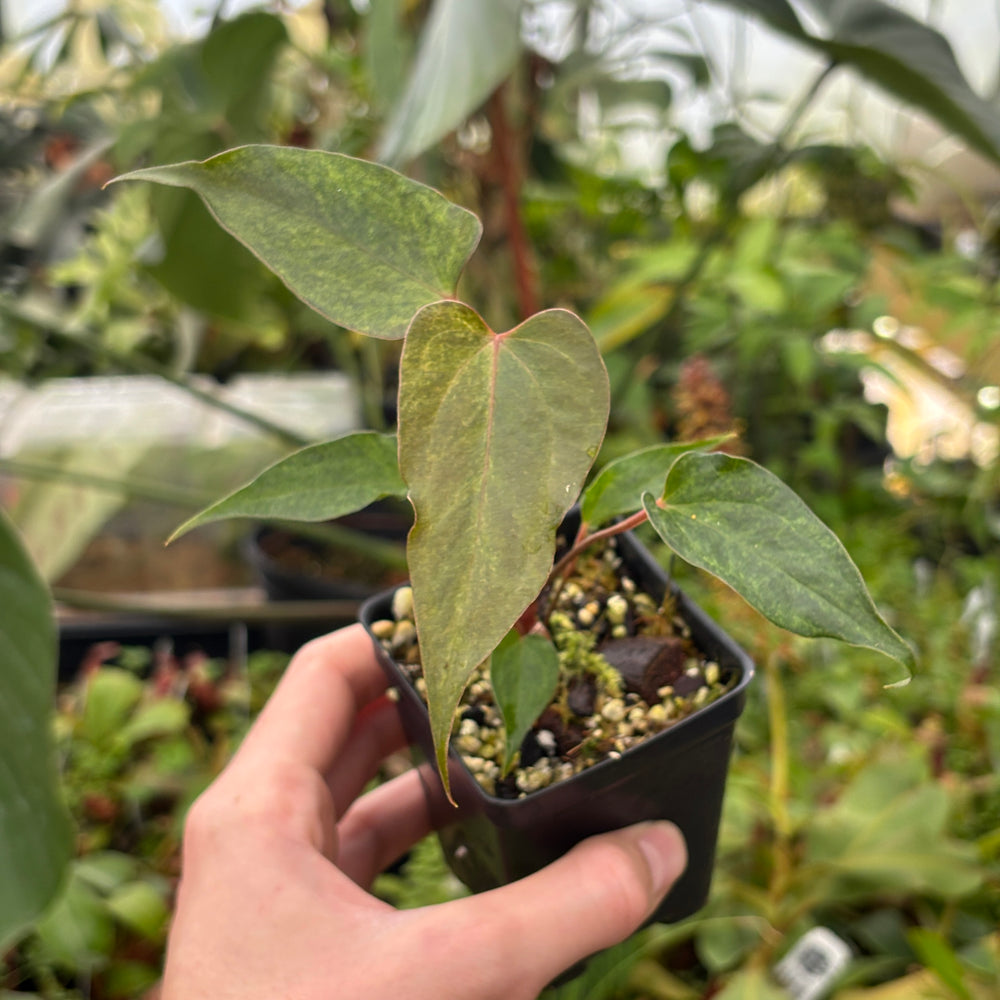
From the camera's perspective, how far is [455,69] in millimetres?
479

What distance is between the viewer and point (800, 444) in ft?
4.18

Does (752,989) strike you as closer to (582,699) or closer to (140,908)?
(582,699)

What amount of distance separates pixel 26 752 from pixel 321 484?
216 millimetres

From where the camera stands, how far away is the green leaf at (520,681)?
1.11ft

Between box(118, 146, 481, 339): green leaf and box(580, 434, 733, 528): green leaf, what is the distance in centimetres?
11

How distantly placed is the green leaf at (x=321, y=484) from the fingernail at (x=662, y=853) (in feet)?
0.72

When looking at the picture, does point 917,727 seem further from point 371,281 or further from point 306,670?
point 371,281

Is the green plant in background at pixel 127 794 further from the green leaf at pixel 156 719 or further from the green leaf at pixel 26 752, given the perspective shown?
the green leaf at pixel 26 752

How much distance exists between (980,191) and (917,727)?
1.70 metres

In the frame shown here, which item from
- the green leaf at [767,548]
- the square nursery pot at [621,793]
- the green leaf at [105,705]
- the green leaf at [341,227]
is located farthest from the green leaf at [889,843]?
the green leaf at [105,705]

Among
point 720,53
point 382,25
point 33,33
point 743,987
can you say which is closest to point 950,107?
point 382,25

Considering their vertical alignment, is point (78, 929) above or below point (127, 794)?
above

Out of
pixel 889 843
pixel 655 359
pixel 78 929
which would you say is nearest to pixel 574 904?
pixel 889 843

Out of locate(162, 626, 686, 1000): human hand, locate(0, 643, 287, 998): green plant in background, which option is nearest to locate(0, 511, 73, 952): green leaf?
locate(162, 626, 686, 1000): human hand
